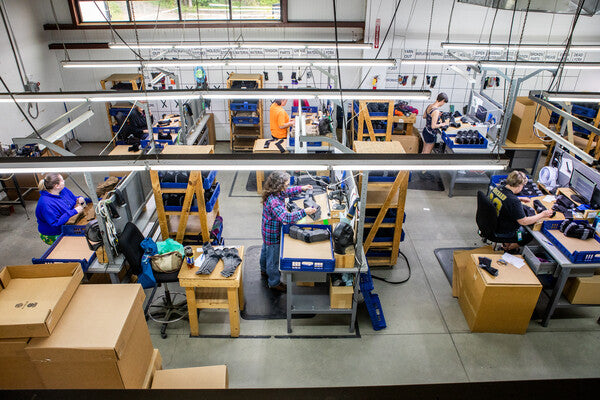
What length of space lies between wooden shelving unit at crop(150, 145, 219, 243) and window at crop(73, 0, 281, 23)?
5.56m

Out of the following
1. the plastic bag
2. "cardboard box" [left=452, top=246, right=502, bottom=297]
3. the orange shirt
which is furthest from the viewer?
the orange shirt

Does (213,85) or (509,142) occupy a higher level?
(213,85)

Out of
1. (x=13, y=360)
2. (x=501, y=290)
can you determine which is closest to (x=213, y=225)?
(x=13, y=360)

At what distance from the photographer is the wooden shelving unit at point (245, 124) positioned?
9.21 metres

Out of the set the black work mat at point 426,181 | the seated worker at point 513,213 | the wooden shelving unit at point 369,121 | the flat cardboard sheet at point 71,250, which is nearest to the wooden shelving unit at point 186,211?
the flat cardboard sheet at point 71,250

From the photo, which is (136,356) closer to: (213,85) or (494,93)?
(213,85)

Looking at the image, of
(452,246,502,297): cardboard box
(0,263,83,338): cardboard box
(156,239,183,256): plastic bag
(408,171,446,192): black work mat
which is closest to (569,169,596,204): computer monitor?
(452,246,502,297): cardboard box

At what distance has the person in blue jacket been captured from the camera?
4.98 meters

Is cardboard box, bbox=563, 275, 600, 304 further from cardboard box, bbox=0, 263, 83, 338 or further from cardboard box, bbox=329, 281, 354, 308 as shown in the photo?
cardboard box, bbox=0, 263, 83, 338

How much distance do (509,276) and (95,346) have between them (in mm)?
4359

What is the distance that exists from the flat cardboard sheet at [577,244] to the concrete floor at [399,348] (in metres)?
1.08

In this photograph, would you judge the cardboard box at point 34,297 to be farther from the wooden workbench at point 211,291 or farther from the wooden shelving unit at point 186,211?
the wooden shelving unit at point 186,211

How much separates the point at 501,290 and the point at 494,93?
7.21 meters

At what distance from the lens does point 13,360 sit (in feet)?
10.7
